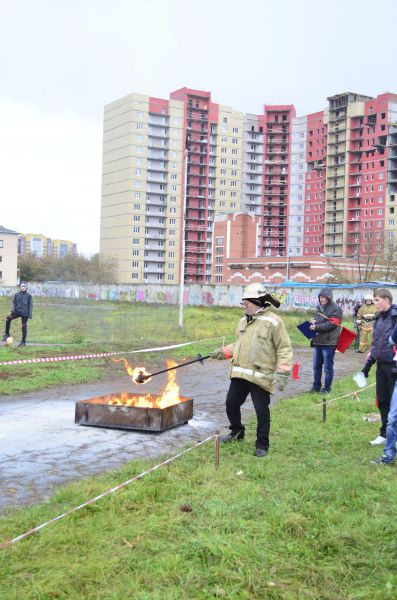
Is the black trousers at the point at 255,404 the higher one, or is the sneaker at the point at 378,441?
the black trousers at the point at 255,404

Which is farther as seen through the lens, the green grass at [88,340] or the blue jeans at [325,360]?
the green grass at [88,340]

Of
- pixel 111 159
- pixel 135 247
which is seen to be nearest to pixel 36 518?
pixel 135 247

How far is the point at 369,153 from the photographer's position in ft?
356

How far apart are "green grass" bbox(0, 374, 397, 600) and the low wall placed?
102 ft

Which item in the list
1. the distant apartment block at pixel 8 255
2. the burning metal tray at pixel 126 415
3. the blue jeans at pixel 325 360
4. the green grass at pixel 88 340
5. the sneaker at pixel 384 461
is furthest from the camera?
the distant apartment block at pixel 8 255

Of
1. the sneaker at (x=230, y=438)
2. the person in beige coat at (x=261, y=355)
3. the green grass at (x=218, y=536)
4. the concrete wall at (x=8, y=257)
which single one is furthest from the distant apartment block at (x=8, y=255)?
the green grass at (x=218, y=536)

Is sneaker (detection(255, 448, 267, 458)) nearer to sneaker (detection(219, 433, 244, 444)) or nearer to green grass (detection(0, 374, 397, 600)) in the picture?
green grass (detection(0, 374, 397, 600))

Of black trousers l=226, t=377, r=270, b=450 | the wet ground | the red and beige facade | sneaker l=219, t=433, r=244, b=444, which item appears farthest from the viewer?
the red and beige facade

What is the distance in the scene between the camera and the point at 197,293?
176 ft

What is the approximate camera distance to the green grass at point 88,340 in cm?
1275

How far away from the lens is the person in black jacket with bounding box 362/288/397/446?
742 cm

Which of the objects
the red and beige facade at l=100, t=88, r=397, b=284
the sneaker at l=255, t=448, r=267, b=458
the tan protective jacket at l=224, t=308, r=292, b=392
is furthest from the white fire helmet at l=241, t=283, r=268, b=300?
the red and beige facade at l=100, t=88, r=397, b=284

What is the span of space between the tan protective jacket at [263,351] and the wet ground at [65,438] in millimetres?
1370

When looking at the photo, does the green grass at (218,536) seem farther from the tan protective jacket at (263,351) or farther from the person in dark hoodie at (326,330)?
the person in dark hoodie at (326,330)
